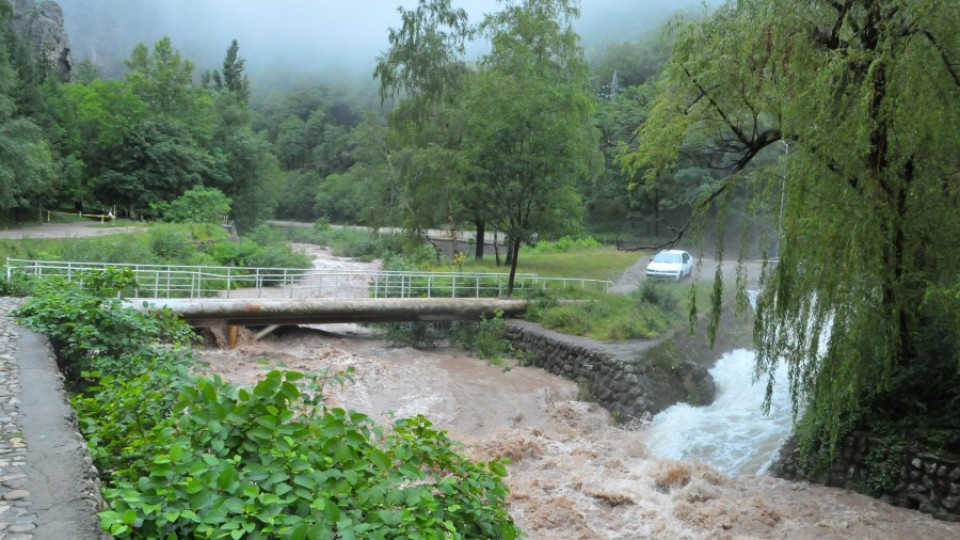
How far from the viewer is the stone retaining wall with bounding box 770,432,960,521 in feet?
31.4

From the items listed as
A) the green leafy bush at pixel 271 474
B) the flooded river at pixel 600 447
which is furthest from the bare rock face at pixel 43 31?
the green leafy bush at pixel 271 474

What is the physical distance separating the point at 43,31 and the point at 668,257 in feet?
197

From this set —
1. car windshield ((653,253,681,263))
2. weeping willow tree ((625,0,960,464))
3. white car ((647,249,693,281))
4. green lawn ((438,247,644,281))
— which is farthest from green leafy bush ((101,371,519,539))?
car windshield ((653,253,681,263))

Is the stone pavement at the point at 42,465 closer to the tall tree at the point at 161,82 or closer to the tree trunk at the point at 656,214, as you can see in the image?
the tree trunk at the point at 656,214

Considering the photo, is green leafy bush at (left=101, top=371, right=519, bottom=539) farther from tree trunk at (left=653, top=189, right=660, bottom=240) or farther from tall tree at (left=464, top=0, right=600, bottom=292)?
tree trunk at (left=653, top=189, right=660, bottom=240)

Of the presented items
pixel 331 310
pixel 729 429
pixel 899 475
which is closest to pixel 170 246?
pixel 331 310

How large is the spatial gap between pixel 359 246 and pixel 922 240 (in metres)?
33.3

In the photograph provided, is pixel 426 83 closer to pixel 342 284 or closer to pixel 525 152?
pixel 525 152

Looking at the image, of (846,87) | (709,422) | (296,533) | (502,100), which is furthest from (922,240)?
(502,100)

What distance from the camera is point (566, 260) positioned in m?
36.1

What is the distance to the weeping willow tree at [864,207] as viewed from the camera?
29.2 ft

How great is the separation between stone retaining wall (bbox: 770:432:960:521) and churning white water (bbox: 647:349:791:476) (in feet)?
4.20

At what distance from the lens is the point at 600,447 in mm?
12828

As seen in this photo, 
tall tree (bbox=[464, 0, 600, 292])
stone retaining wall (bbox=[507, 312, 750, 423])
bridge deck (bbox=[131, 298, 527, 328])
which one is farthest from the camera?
tall tree (bbox=[464, 0, 600, 292])
